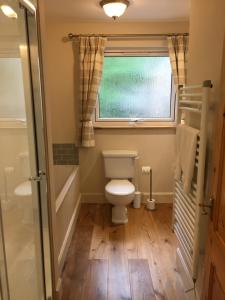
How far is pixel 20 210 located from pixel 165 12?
8.42ft

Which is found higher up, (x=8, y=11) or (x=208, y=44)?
(x=8, y=11)

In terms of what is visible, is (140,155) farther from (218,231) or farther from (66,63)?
(218,231)

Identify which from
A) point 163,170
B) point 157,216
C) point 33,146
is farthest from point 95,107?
point 33,146

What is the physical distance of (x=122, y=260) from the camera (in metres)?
2.32

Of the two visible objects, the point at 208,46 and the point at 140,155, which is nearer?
the point at 208,46

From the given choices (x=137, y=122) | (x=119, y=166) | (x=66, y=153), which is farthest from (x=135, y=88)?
(x=66, y=153)

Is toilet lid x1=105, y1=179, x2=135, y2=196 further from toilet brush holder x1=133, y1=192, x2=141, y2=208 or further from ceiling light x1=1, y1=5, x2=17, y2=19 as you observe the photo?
ceiling light x1=1, y1=5, x2=17, y2=19

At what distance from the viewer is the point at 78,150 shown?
11.1 ft

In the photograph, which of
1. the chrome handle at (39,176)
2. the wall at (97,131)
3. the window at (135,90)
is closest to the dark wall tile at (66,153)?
the wall at (97,131)

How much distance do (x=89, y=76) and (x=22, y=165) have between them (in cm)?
189

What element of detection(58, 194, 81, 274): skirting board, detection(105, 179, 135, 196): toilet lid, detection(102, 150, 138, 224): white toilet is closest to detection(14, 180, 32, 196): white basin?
detection(58, 194, 81, 274): skirting board

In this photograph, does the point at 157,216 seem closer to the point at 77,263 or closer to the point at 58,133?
the point at 77,263

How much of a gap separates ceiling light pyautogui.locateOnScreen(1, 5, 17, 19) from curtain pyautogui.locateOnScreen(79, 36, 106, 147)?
1.74 meters

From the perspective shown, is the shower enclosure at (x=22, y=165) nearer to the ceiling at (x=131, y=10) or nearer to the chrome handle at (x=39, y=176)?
the chrome handle at (x=39, y=176)
